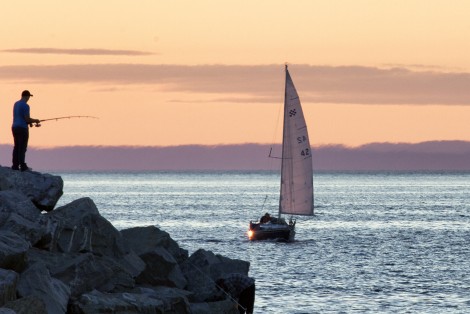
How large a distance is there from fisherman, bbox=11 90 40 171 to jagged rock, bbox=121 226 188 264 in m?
3.95

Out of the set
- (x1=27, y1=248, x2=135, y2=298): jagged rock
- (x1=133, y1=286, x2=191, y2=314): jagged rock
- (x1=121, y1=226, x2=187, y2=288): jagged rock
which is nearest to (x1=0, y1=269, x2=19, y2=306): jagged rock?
(x1=27, y1=248, x2=135, y2=298): jagged rock

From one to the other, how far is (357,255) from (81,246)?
4258 cm

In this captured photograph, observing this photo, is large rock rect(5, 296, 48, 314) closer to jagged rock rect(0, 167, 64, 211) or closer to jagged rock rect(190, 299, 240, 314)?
jagged rock rect(0, 167, 64, 211)

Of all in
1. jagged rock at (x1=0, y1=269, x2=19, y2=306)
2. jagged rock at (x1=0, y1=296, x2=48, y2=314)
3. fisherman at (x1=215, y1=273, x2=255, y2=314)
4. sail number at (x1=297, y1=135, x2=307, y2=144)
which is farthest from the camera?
sail number at (x1=297, y1=135, x2=307, y2=144)

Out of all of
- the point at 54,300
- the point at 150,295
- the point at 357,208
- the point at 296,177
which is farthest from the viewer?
the point at 357,208

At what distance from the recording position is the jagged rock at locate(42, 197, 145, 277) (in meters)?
29.8

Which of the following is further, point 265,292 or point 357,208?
point 357,208

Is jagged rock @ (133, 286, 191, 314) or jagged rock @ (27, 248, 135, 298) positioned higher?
jagged rock @ (27, 248, 135, 298)

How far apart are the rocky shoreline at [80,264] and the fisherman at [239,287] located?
4.16 ft

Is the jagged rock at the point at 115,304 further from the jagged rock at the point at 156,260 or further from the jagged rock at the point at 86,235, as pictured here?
the jagged rock at the point at 156,260

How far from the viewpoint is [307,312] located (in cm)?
4306

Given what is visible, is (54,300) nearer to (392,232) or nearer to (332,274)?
(332,274)

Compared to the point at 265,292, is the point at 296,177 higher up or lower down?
higher up

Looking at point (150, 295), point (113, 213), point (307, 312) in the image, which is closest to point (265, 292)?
point (307, 312)
